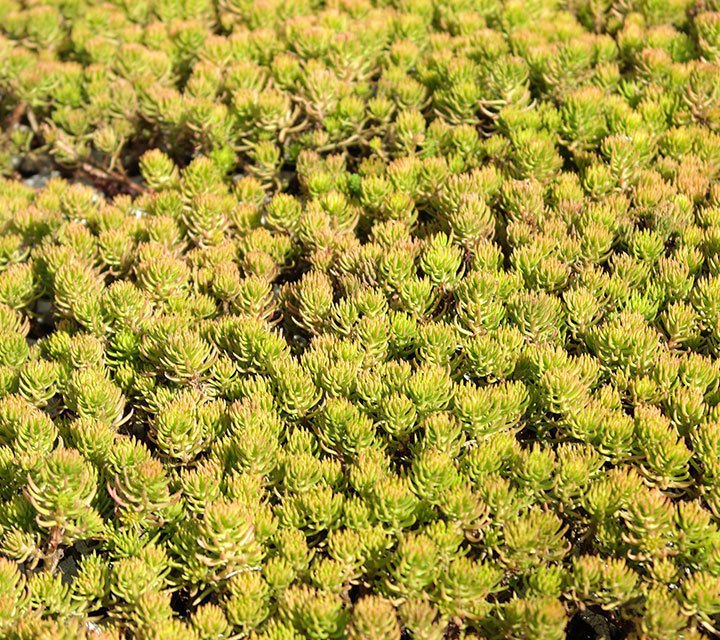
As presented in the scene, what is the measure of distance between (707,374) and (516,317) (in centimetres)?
71

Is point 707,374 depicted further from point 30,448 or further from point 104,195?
point 104,195

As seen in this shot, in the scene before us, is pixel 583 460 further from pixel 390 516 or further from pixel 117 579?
pixel 117 579

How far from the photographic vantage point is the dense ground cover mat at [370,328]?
2869mm

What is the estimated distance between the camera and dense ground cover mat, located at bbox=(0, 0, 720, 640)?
113 inches

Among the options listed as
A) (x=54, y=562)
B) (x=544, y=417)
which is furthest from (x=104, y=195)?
(x=544, y=417)

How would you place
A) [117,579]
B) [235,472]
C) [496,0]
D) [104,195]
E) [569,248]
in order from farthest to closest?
[496,0]
[104,195]
[569,248]
[235,472]
[117,579]

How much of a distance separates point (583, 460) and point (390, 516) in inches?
25.6

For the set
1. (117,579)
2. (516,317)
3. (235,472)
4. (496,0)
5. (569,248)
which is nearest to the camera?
(117,579)

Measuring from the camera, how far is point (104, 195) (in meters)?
5.20

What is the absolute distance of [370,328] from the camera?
140 inches

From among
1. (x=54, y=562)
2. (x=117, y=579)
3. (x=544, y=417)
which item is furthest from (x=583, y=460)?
(x=54, y=562)

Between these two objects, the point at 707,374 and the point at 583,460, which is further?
the point at 707,374

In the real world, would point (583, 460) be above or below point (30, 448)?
above

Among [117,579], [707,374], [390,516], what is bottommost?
[117,579]
